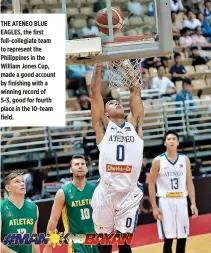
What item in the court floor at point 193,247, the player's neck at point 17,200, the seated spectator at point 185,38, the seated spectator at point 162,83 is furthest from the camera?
the seated spectator at point 185,38

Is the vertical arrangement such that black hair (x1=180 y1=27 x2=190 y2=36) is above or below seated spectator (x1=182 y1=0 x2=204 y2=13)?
below

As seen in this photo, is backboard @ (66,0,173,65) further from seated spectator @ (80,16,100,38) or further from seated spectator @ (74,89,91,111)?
seated spectator @ (80,16,100,38)

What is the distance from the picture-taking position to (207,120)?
15594 mm

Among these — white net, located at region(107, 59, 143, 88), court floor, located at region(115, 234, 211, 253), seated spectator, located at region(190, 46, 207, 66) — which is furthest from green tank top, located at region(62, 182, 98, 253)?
seated spectator, located at region(190, 46, 207, 66)

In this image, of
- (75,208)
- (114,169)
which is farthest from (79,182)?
(114,169)

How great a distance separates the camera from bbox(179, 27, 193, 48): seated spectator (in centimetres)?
1738

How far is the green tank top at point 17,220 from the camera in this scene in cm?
730

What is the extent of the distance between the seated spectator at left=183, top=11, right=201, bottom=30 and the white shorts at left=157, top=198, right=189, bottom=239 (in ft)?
28.7

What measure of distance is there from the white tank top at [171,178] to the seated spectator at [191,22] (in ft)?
28.1

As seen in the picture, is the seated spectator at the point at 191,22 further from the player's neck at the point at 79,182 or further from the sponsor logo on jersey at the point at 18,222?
the sponsor logo on jersey at the point at 18,222

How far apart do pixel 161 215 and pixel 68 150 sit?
483 cm

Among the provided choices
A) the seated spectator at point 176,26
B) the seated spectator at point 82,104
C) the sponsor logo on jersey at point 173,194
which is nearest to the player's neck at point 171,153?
the sponsor logo on jersey at point 173,194

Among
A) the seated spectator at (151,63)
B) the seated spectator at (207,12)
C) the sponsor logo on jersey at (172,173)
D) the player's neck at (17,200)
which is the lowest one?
the player's neck at (17,200)

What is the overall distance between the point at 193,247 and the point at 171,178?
1.79m
